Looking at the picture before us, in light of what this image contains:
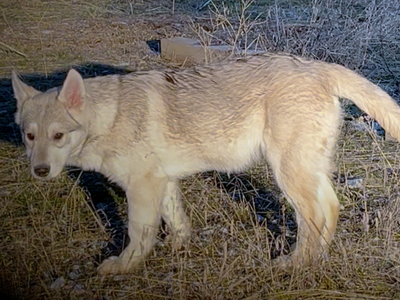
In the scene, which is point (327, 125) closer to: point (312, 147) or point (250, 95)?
point (312, 147)

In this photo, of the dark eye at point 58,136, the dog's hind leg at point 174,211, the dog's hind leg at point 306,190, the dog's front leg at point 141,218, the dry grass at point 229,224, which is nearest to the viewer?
the dry grass at point 229,224

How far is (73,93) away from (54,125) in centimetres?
27

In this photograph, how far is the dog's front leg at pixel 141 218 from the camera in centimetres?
411

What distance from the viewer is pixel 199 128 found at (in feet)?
14.2

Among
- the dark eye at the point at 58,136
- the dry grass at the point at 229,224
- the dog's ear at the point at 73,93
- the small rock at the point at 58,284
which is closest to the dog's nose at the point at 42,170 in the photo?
the dark eye at the point at 58,136

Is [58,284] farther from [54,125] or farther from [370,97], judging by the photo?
[370,97]

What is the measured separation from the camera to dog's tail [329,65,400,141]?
4.06 m

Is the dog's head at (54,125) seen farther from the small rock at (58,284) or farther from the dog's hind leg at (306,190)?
the dog's hind leg at (306,190)

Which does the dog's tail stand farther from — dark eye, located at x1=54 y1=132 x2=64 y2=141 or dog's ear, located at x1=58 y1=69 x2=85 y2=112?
dark eye, located at x1=54 y1=132 x2=64 y2=141

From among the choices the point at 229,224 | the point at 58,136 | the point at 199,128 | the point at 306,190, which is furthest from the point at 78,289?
the point at 306,190

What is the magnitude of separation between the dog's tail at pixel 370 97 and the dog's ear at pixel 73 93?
180cm

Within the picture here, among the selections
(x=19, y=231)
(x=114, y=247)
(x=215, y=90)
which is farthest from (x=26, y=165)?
(x=215, y=90)

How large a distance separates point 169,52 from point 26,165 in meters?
3.52

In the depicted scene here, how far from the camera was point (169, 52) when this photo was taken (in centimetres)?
851
